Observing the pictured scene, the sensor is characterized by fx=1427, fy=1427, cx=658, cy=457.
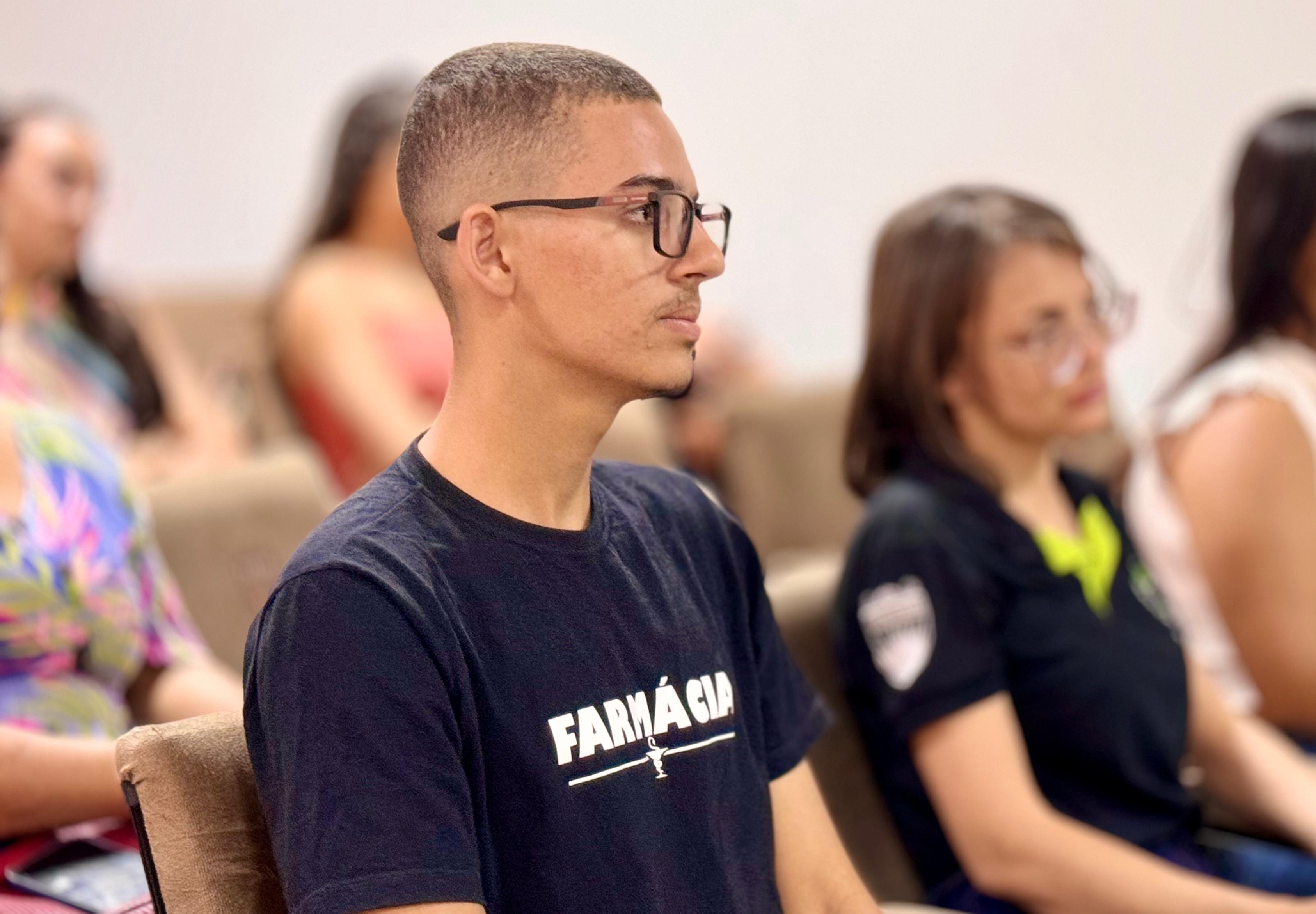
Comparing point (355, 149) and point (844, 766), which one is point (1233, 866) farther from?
point (355, 149)

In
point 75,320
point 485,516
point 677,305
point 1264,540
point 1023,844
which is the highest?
point 75,320

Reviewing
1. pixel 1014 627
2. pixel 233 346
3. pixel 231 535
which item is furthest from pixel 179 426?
pixel 1014 627

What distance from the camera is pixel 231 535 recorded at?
5.71 feet

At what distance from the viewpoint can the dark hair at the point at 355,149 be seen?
8.72 ft

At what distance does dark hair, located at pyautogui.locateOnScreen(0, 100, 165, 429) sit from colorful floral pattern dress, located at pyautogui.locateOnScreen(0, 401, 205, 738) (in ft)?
4.24

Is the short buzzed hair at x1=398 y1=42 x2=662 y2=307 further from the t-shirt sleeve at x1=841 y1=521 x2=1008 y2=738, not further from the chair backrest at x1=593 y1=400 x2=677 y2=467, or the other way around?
A: the chair backrest at x1=593 y1=400 x2=677 y2=467

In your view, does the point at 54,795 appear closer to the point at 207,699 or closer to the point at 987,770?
the point at 207,699

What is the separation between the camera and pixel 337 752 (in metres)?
0.78

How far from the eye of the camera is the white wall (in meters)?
3.17

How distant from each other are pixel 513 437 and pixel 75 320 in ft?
6.28

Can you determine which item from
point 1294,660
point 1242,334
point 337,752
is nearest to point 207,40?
point 1242,334

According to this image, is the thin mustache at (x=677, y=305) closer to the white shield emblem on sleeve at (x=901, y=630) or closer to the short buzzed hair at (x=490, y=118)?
the short buzzed hair at (x=490, y=118)

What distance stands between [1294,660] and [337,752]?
1.37 m

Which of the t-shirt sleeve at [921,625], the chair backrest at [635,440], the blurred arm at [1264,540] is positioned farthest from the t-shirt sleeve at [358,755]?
the chair backrest at [635,440]
